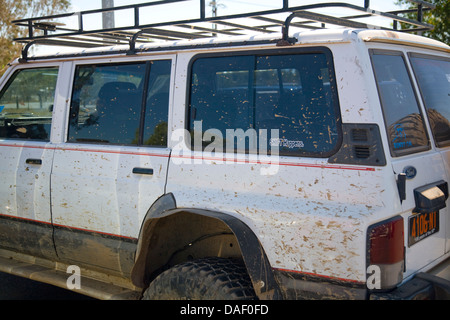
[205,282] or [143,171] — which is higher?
[143,171]

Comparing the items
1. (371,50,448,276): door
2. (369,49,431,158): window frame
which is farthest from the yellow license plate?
(369,49,431,158): window frame

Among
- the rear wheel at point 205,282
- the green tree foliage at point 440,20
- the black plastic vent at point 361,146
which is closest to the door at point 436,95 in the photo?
the black plastic vent at point 361,146

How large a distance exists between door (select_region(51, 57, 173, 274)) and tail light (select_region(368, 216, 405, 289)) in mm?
1304

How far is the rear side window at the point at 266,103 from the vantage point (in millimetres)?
2570

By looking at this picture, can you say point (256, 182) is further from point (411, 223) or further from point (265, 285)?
point (411, 223)

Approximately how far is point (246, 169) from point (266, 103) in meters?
0.39

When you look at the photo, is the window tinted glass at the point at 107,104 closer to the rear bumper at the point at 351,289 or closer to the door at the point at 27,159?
the door at the point at 27,159

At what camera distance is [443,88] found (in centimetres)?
324

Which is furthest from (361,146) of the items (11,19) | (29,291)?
(11,19)

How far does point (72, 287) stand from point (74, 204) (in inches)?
24.1

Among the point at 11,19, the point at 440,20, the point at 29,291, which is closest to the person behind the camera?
the point at 29,291

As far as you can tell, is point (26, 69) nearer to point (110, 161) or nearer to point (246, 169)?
point (110, 161)

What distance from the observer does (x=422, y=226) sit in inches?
105
